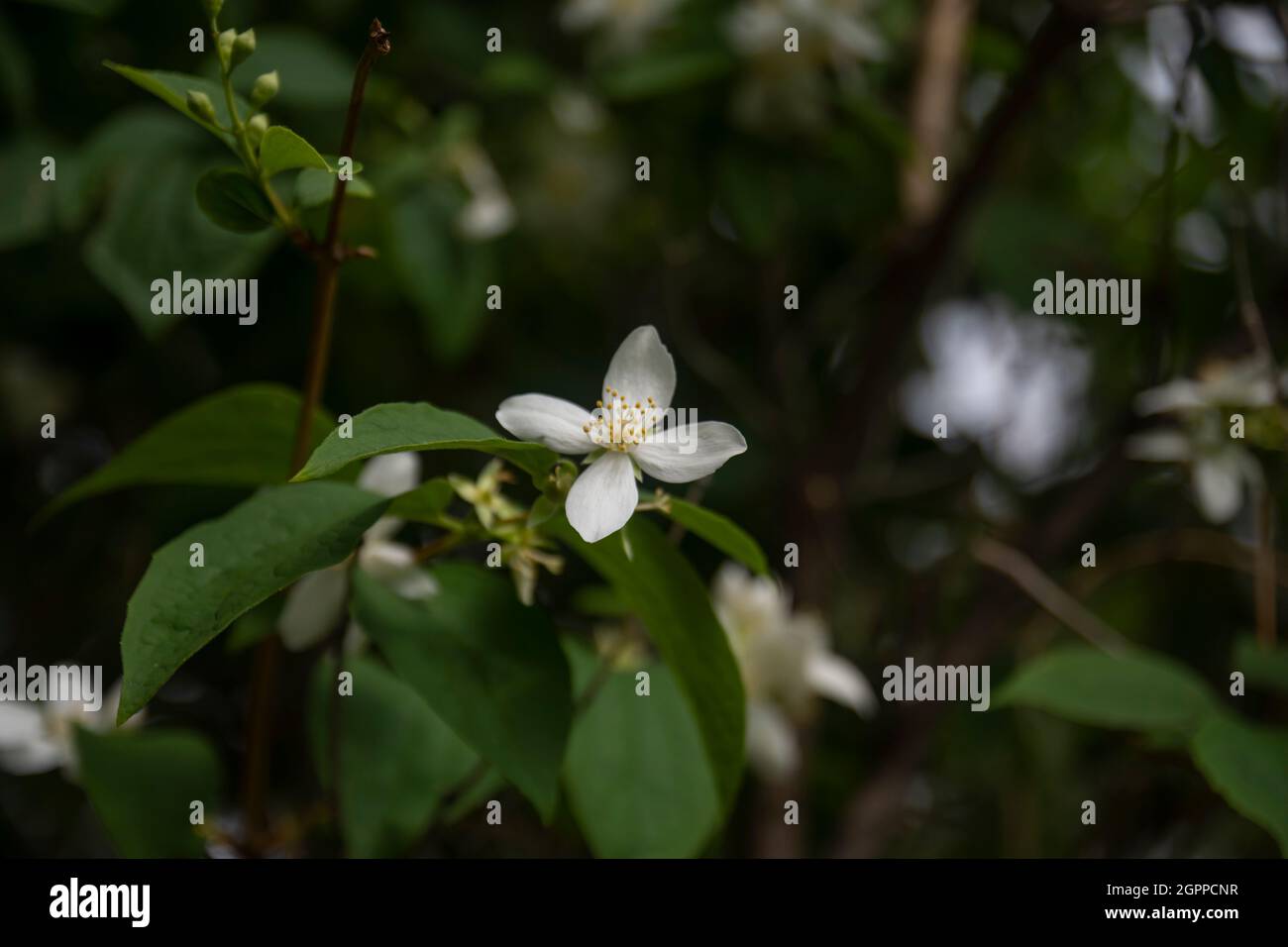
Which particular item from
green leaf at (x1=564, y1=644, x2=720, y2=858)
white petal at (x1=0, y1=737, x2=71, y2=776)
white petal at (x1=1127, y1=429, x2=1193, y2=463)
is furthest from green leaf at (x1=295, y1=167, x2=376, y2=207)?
white petal at (x1=1127, y1=429, x2=1193, y2=463)

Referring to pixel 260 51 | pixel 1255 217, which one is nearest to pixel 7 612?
pixel 260 51

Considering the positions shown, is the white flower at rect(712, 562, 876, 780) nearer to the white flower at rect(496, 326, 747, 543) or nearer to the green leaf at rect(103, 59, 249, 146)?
the white flower at rect(496, 326, 747, 543)

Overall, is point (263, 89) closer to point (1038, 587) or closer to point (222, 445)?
point (222, 445)

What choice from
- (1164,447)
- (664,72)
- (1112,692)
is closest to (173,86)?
(664,72)

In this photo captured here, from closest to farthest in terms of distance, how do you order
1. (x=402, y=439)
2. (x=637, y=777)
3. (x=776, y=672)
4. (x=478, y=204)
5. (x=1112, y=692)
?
(x=402, y=439) < (x=637, y=777) < (x=1112, y=692) < (x=776, y=672) < (x=478, y=204)

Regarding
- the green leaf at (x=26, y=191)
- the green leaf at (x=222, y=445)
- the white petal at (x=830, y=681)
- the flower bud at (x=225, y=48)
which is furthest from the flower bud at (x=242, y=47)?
the white petal at (x=830, y=681)

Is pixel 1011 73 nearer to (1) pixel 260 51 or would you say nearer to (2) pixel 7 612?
(1) pixel 260 51
